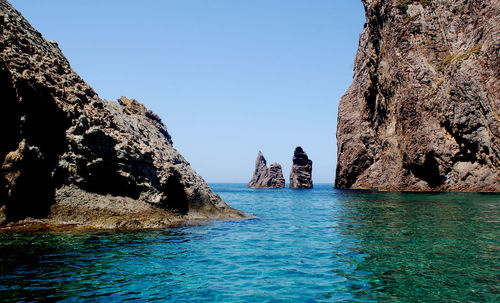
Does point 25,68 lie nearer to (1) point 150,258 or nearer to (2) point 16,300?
(1) point 150,258

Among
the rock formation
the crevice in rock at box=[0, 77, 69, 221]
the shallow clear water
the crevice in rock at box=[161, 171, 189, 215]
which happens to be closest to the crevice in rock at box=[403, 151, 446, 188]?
the shallow clear water

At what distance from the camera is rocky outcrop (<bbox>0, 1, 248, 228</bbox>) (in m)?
16.8

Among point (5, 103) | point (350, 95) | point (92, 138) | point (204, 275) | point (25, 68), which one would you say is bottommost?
point (204, 275)

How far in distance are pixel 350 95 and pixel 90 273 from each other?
100 meters

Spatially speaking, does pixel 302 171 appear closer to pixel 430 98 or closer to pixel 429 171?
pixel 429 171

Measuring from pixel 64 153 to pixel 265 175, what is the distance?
14780 centimetres

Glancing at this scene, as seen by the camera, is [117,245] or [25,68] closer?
[117,245]

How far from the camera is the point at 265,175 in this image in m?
164

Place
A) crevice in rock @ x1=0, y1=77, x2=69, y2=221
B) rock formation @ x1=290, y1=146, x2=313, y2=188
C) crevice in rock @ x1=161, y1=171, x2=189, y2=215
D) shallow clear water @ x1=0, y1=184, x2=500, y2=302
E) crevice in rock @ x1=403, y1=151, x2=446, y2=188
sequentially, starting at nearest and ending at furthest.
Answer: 1. shallow clear water @ x1=0, y1=184, x2=500, y2=302
2. crevice in rock @ x1=0, y1=77, x2=69, y2=221
3. crevice in rock @ x1=161, y1=171, x2=189, y2=215
4. crevice in rock @ x1=403, y1=151, x2=446, y2=188
5. rock formation @ x1=290, y1=146, x2=313, y2=188

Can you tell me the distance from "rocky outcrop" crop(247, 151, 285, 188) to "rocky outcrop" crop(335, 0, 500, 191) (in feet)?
216

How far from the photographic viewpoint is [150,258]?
12.1 meters

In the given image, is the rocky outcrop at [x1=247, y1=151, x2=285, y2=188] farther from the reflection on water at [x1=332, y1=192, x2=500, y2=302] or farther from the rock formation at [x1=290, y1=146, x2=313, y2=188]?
the reflection on water at [x1=332, y1=192, x2=500, y2=302]

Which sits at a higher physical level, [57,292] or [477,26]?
[477,26]

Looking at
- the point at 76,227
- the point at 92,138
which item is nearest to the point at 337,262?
the point at 76,227
